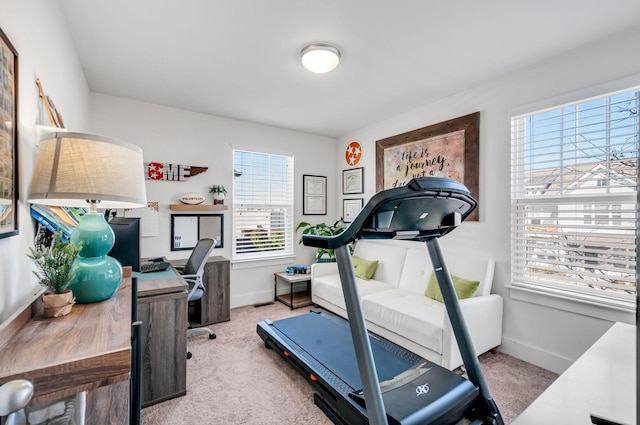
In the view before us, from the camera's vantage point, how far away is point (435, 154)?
329 centimetres

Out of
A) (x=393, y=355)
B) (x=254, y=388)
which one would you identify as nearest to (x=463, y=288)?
(x=393, y=355)

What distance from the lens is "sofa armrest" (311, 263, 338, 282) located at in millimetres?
3869

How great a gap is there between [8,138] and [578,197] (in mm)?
3379

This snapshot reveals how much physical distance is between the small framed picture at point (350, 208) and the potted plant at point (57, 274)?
357 cm

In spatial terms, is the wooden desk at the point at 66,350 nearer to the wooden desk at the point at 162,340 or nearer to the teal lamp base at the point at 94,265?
the teal lamp base at the point at 94,265

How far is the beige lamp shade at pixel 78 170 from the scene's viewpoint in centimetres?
100

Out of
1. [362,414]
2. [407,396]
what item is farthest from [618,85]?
[362,414]

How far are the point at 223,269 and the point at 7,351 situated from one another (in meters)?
2.71

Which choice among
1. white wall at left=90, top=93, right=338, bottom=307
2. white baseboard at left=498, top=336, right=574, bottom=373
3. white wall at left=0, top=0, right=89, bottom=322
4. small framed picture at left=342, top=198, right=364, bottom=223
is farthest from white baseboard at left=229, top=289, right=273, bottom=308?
white baseboard at left=498, top=336, right=574, bottom=373

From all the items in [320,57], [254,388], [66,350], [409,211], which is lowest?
[254,388]

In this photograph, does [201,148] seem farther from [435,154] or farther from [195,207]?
[435,154]

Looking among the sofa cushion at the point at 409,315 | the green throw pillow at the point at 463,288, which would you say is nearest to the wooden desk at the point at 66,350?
the sofa cushion at the point at 409,315

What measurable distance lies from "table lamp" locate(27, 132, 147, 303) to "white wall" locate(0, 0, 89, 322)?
0.61ft

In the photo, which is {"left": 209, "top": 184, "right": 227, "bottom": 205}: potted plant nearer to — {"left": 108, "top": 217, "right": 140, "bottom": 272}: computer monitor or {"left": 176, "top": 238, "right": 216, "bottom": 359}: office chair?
{"left": 176, "top": 238, "right": 216, "bottom": 359}: office chair
